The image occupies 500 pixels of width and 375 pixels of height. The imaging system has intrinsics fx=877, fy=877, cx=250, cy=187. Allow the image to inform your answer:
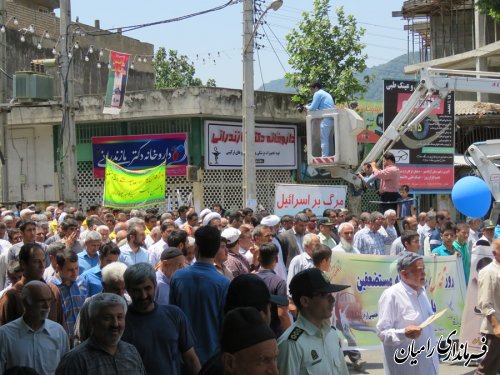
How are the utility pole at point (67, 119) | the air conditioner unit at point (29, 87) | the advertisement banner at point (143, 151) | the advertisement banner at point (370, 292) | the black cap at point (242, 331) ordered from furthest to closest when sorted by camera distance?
the advertisement banner at point (143, 151) < the air conditioner unit at point (29, 87) < the utility pole at point (67, 119) < the advertisement banner at point (370, 292) < the black cap at point (242, 331)

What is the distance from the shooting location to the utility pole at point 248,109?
1839 centimetres

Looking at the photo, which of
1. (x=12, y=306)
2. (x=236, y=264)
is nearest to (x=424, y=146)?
(x=236, y=264)

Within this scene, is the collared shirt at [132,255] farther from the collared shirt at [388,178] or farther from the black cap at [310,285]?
the collared shirt at [388,178]

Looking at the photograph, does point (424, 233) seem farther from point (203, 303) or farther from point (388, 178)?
point (203, 303)

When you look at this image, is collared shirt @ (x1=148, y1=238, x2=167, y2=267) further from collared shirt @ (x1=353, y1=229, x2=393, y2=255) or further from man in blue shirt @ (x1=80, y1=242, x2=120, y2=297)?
collared shirt @ (x1=353, y1=229, x2=393, y2=255)

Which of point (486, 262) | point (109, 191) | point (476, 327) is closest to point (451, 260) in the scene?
point (486, 262)

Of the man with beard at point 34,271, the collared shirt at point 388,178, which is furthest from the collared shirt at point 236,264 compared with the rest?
the collared shirt at point 388,178

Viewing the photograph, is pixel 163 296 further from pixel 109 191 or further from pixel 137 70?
pixel 137 70

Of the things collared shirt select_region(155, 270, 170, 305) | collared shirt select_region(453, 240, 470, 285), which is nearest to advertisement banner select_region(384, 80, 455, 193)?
collared shirt select_region(453, 240, 470, 285)

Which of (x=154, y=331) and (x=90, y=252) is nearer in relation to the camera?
(x=154, y=331)

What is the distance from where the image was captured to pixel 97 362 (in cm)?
466

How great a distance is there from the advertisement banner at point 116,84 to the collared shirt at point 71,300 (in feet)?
55.7

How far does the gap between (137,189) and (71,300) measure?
14201 mm

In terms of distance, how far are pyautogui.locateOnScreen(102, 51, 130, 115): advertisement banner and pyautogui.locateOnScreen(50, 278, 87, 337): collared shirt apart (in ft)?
55.7
